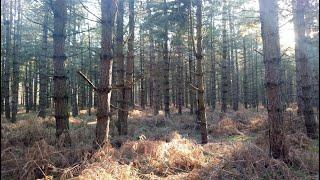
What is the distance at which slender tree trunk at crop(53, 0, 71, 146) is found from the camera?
745cm

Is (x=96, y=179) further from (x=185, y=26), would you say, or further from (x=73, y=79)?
(x=73, y=79)

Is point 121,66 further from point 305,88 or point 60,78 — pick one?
point 305,88

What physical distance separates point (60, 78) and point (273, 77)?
14.6 ft

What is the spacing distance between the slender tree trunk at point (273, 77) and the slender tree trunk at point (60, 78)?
427cm

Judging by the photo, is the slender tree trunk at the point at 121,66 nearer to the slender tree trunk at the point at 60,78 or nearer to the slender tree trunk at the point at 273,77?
the slender tree trunk at the point at 60,78

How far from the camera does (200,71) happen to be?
962 centimetres

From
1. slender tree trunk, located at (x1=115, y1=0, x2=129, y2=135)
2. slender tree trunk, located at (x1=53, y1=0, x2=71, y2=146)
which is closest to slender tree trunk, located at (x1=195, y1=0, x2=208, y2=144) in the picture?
slender tree trunk, located at (x1=115, y1=0, x2=129, y2=135)

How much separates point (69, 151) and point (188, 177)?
2590mm

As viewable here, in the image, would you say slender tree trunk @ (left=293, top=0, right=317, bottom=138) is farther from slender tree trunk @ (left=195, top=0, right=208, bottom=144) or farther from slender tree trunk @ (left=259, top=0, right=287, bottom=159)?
slender tree trunk @ (left=259, top=0, right=287, bottom=159)

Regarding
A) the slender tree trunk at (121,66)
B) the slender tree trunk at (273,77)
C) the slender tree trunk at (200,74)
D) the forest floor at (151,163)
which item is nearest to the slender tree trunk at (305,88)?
the forest floor at (151,163)

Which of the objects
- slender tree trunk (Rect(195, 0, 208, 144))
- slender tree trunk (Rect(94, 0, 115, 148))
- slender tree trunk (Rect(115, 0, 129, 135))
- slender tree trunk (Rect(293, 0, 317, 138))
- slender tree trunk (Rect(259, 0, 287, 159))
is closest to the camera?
slender tree trunk (Rect(94, 0, 115, 148))

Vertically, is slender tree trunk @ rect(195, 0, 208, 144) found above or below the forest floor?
above

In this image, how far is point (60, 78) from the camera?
24.5 ft

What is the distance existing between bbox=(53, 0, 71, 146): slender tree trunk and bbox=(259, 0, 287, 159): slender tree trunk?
427cm
